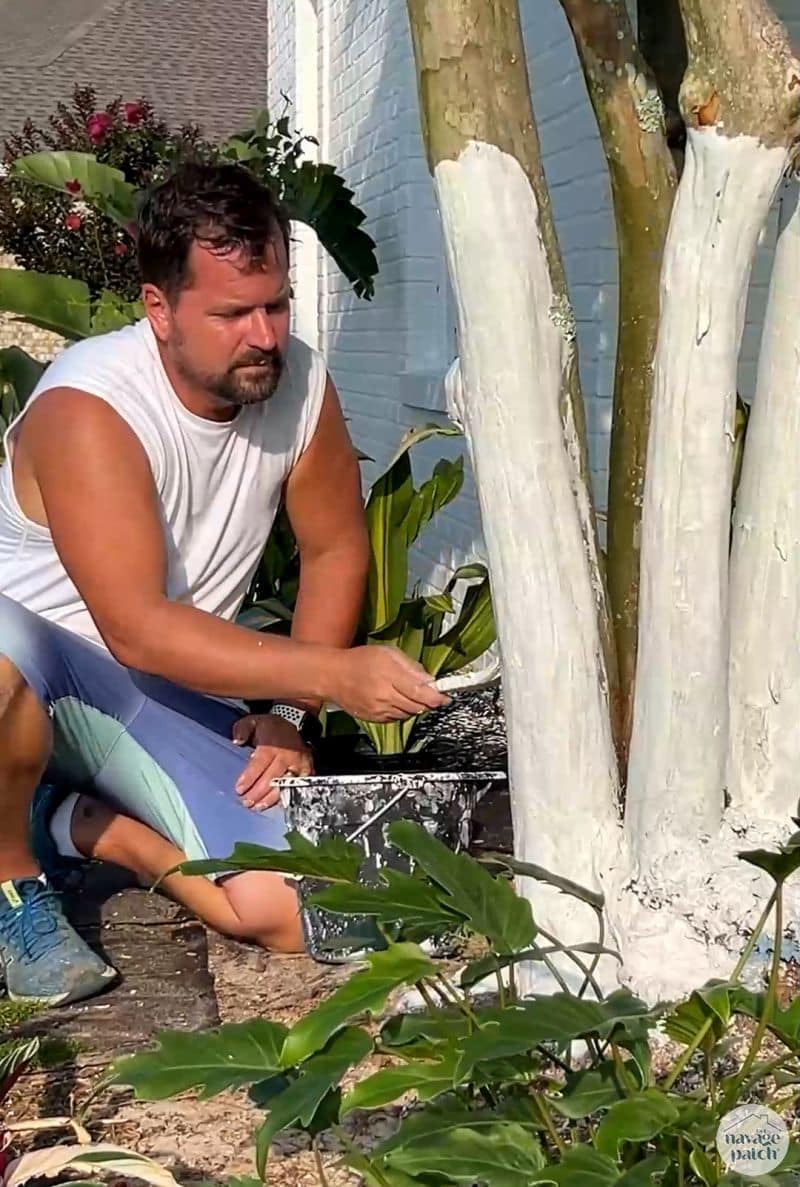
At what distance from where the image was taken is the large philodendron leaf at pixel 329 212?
635cm

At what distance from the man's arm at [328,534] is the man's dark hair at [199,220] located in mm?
450

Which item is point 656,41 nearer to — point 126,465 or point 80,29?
point 126,465

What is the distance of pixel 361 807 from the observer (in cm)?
262

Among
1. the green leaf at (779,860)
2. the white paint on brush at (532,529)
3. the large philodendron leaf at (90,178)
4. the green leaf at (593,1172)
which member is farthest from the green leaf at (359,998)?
the large philodendron leaf at (90,178)

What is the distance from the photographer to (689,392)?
6.46ft

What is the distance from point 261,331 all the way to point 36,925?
1122 millimetres

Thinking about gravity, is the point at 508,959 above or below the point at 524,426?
below

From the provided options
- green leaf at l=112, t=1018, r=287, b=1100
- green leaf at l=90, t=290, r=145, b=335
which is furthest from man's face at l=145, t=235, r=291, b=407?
green leaf at l=90, t=290, r=145, b=335

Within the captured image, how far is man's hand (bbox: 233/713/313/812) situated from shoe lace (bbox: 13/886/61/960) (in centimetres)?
40

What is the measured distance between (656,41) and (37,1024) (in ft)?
6.22

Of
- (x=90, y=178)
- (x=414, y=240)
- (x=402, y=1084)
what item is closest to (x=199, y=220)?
(x=402, y=1084)

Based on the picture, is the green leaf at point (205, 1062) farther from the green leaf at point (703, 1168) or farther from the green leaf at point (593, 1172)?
the green leaf at point (703, 1168)

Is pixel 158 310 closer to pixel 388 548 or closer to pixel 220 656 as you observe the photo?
pixel 220 656

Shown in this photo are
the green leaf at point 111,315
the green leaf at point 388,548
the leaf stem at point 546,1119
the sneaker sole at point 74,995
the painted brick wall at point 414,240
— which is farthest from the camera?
the green leaf at point 111,315
